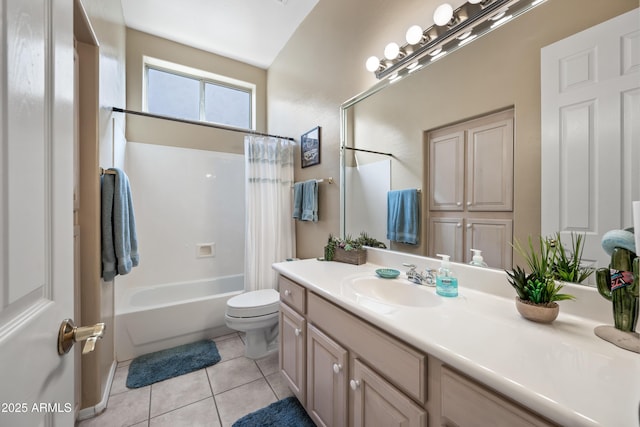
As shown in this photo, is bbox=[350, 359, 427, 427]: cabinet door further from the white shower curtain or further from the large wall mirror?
the white shower curtain

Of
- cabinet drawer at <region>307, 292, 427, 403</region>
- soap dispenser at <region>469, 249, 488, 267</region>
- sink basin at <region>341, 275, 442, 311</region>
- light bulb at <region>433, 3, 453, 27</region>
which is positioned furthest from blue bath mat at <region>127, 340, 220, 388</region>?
light bulb at <region>433, 3, 453, 27</region>

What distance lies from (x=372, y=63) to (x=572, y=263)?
1368mm

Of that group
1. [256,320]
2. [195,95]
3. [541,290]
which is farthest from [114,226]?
[195,95]

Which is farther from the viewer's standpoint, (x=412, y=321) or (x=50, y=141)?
(x=412, y=321)

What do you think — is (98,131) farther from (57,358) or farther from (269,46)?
(269,46)

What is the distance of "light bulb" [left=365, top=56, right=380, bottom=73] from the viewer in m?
1.49

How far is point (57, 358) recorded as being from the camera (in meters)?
0.48

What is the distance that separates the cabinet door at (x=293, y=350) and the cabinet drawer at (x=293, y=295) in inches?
1.5

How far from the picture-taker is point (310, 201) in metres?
2.15

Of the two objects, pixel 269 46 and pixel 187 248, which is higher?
pixel 269 46

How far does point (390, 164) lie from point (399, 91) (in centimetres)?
41

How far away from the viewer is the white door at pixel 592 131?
0.72 metres

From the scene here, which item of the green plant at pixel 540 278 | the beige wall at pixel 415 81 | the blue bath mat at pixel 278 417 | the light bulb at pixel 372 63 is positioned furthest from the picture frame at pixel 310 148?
the blue bath mat at pixel 278 417

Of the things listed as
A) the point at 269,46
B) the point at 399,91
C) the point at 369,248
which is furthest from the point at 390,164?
the point at 269,46
